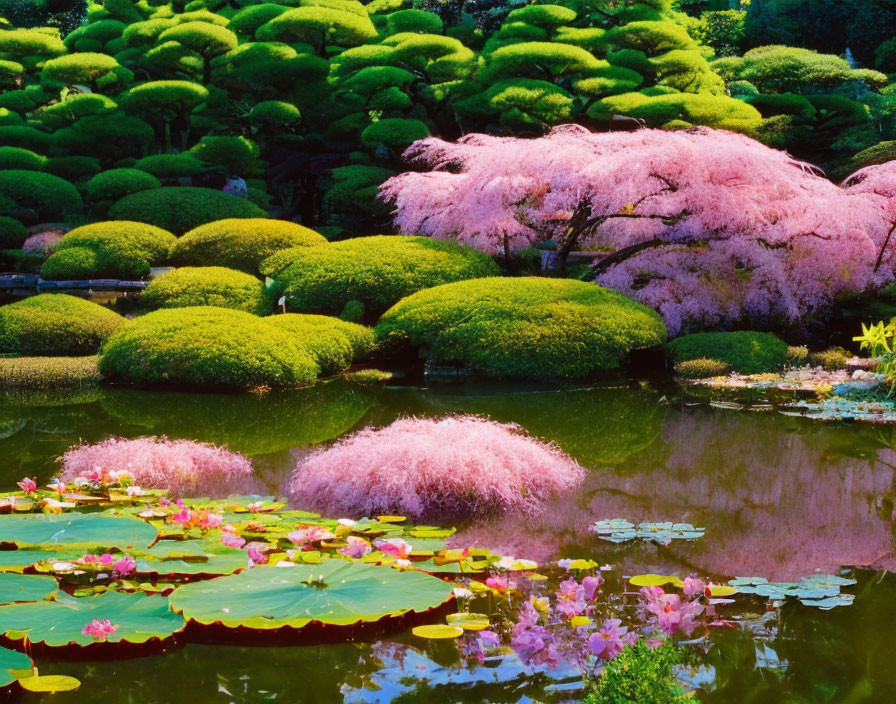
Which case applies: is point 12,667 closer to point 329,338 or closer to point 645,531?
point 645,531

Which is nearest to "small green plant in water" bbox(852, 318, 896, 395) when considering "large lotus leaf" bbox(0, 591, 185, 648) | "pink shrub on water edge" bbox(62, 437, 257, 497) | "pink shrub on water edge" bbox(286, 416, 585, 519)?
"pink shrub on water edge" bbox(286, 416, 585, 519)

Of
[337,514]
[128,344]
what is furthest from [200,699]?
[128,344]

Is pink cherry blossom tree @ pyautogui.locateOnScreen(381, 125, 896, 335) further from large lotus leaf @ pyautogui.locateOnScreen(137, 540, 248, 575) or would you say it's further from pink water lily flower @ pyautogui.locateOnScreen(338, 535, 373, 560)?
large lotus leaf @ pyautogui.locateOnScreen(137, 540, 248, 575)

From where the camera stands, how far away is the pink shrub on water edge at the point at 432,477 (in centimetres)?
495

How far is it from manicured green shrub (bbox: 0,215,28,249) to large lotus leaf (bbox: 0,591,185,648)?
14.5 m

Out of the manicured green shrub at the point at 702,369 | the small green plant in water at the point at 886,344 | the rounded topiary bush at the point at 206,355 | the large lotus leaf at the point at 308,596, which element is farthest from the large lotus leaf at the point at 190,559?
the manicured green shrub at the point at 702,369

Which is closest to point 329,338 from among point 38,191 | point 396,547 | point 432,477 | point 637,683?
point 432,477

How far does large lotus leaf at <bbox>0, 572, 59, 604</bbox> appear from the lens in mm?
3320

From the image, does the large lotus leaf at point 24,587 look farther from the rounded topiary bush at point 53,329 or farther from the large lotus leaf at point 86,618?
the rounded topiary bush at point 53,329

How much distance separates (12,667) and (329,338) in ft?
23.7

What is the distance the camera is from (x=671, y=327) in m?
11.1

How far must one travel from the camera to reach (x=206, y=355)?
877 centimetres

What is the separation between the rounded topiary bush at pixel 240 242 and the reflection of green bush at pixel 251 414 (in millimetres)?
4506

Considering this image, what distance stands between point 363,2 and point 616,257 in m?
17.2
